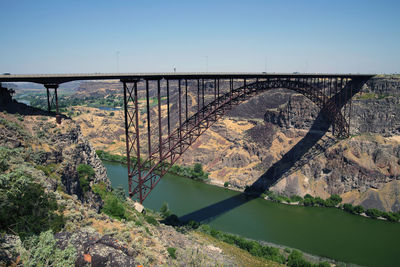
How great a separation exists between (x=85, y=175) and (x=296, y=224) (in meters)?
19.3

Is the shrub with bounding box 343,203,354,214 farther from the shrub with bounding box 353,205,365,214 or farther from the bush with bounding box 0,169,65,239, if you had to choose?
the bush with bounding box 0,169,65,239

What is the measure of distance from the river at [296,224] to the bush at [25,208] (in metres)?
18.0

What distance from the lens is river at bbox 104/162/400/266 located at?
23.9 m

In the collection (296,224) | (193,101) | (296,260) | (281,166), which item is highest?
(193,101)

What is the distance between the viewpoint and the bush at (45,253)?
8.17 m

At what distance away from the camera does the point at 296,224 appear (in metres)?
28.3

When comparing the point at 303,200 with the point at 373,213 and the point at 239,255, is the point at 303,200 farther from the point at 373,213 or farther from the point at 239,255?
the point at 239,255

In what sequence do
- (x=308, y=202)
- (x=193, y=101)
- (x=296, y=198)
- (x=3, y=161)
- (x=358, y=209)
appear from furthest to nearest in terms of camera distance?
(x=193, y=101), (x=296, y=198), (x=308, y=202), (x=358, y=209), (x=3, y=161)

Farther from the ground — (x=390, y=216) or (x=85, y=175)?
(x=85, y=175)

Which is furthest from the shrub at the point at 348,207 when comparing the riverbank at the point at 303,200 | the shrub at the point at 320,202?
the shrub at the point at 320,202

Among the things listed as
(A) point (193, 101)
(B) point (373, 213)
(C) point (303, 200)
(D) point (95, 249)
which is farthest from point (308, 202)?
(A) point (193, 101)

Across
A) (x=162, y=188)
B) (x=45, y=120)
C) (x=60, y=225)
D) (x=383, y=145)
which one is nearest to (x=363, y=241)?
(x=383, y=145)

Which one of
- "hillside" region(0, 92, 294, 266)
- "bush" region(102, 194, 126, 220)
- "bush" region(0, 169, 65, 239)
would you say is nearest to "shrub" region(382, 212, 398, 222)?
"hillside" region(0, 92, 294, 266)

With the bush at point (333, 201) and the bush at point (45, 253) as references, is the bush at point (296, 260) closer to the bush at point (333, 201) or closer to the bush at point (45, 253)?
the bush at point (333, 201)
